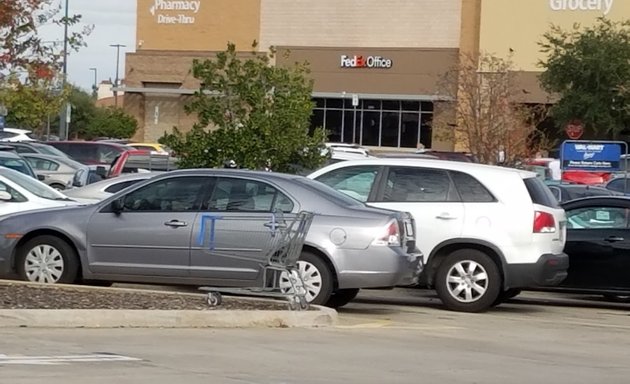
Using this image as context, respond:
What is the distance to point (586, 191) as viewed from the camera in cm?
2530

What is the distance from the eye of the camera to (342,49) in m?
63.1

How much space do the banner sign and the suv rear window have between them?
1520cm

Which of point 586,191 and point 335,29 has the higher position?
point 335,29

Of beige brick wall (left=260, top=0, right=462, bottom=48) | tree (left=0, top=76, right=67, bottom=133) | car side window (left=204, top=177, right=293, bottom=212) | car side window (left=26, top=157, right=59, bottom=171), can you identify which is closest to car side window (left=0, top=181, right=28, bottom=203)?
tree (left=0, top=76, right=67, bottom=133)

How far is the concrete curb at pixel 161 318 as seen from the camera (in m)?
11.7

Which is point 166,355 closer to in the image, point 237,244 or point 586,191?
point 237,244

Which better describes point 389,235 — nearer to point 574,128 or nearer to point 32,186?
point 32,186

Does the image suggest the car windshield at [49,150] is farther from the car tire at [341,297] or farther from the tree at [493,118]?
the car tire at [341,297]

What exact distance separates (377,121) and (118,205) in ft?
162

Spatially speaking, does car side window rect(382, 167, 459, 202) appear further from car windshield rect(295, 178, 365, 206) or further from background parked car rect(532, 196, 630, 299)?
background parked car rect(532, 196, 630, 299)

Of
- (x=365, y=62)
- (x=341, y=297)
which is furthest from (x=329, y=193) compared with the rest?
(x=365, y=62)

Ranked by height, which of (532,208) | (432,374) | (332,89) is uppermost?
(332,89)

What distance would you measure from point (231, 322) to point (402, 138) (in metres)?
51.5

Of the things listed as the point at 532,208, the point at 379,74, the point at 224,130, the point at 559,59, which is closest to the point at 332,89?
the point at 379,74
